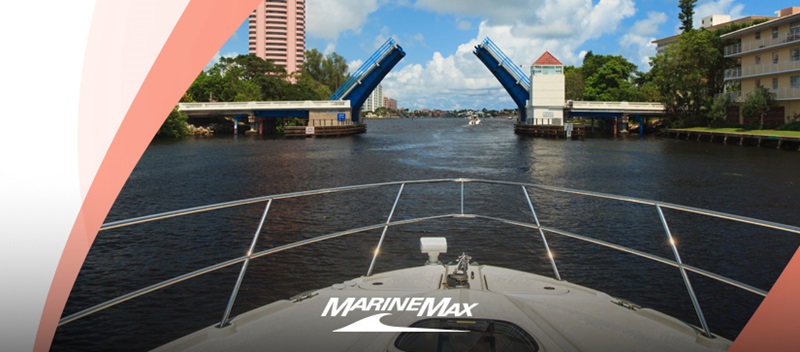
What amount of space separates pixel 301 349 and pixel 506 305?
107 centimetres

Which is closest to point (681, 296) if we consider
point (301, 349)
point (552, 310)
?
point (552, 310)

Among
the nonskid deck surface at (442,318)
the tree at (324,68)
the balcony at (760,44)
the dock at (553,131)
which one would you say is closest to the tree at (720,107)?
the balcony at (760,44)

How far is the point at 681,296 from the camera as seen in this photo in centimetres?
702

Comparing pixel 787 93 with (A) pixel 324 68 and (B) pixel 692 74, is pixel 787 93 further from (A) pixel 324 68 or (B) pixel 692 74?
(A) pixel 324 68

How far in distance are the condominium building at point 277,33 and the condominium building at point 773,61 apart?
333ft

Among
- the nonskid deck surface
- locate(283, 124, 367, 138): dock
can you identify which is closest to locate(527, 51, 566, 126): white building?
locate(283, 124, 367, 138): dock

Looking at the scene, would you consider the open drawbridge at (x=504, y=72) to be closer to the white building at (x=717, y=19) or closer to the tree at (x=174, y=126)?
the tree at (x=174, y=126)

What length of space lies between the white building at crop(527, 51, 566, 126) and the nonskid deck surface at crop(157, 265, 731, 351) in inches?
1701

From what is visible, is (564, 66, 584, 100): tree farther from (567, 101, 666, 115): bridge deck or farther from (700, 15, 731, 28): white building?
(700, 15, 731, 28): white building

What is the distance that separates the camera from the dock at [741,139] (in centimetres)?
3031

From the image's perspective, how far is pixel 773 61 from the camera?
37000 mm

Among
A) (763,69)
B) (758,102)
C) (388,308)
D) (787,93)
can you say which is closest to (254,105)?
(758,102)

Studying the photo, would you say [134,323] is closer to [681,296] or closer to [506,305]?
[506,305]

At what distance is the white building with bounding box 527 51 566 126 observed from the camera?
147 ft
